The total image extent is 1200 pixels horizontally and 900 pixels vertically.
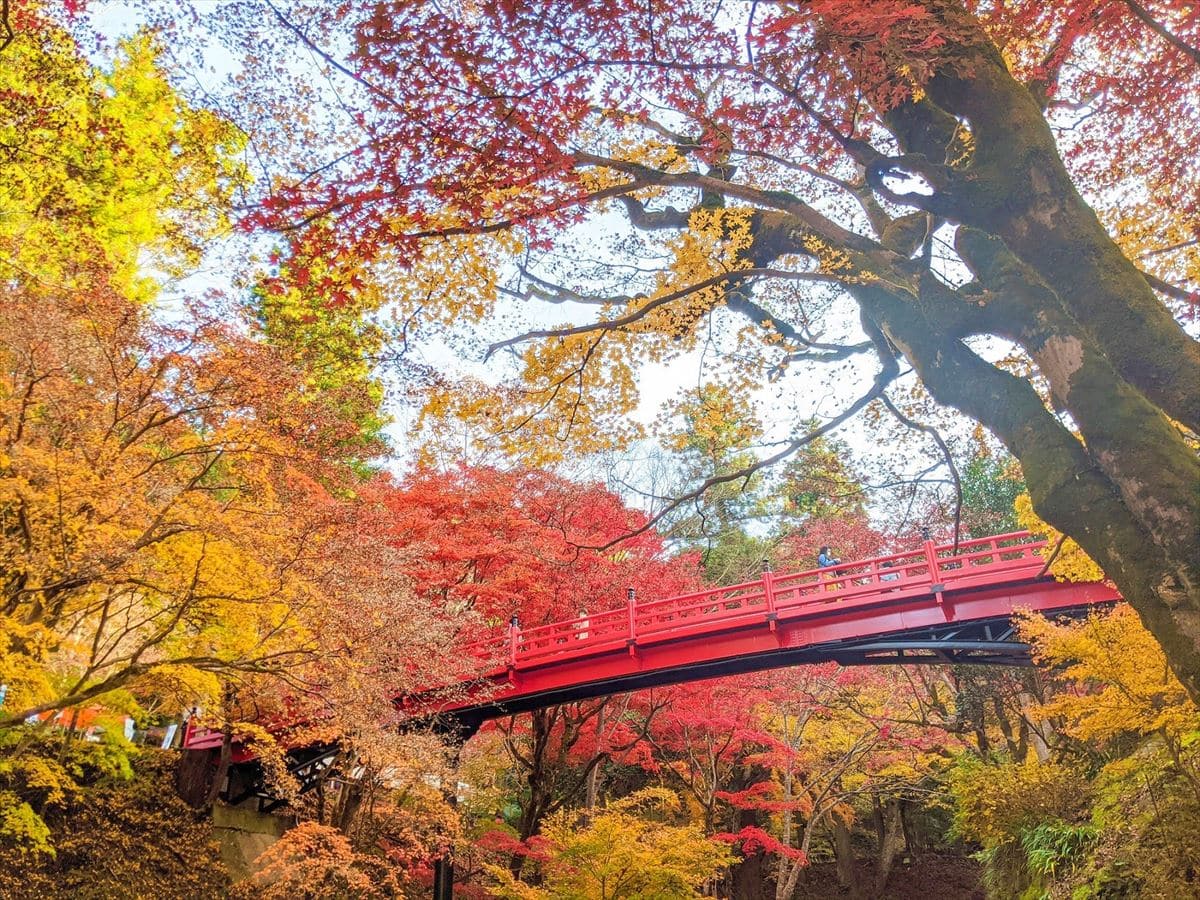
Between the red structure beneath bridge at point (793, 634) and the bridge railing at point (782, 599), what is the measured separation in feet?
0.06

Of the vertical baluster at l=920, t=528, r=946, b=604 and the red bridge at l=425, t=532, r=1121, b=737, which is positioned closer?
the red bridge at l=425, t=532, r=1121, b=737

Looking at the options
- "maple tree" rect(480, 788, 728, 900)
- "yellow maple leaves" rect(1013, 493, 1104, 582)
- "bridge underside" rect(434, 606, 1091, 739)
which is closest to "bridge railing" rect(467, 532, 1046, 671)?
"bridge underside" rect(434, 606, 1091, 739)

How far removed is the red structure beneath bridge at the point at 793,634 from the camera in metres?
10.0

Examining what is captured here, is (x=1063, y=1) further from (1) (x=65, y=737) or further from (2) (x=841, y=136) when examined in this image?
(1) (x=65, y=737)

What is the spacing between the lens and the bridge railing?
10.1 m

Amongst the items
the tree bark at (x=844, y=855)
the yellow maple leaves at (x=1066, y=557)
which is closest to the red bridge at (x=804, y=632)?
the yellow maple leaves at (x=1066, y=557)

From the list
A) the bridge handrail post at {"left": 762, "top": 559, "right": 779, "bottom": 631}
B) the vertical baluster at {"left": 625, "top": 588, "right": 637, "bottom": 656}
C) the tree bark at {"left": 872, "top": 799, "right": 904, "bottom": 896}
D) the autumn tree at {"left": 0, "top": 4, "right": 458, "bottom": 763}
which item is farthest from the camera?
the tree bark at {"left": 872, "top": 799, "right": 904, "bottom": 896}

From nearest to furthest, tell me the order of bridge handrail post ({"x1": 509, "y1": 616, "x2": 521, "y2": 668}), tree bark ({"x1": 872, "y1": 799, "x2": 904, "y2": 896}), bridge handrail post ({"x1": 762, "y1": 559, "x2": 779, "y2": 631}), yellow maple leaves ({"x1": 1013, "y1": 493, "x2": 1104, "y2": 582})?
yellow maple leaves ({"x1": 1013, "y1": 493, "x2": 1104, "y2": 582}) → bridge handrail post ({"x1": 762, "y1": 559, "x2": 779, "y2": 631}) → bridge handrail post ({"x1": 509, "y1": 616, "x2": 521, "y2": 668}) → tree bark ({"x1": 872, "y1": 799, "x2": 904, "y2": 896})

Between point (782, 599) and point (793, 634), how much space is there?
0.67 meters

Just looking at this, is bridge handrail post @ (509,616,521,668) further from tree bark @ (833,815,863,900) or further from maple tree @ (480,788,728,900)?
tree bark @ (833,815,863,900)

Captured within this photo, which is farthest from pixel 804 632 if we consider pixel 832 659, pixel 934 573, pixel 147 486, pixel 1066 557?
pixel 147 486

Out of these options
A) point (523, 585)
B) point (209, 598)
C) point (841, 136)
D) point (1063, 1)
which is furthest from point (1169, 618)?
point (523, 585)

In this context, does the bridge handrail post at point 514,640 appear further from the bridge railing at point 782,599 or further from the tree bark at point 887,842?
the tree bark at point 887,842

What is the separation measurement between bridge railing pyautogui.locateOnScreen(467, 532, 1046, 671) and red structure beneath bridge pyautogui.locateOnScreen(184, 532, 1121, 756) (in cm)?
2
